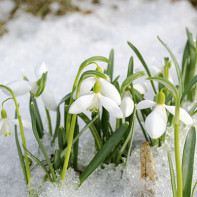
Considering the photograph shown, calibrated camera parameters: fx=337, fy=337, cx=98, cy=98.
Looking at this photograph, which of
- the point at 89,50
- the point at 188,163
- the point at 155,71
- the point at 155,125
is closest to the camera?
the point at 155,125

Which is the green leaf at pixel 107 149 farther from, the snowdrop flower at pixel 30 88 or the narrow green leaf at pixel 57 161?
the snowdrop flower at pixel 30 88

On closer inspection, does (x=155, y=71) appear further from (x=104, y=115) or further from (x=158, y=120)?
(x=158, y=120)

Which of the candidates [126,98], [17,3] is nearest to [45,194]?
[126,98]

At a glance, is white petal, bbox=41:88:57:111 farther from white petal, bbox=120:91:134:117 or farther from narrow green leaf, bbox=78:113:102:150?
white petal, bbox=120:91:134:117

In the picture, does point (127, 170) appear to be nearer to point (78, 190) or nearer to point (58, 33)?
point (78, 190)

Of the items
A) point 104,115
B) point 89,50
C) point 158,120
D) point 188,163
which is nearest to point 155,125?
point 158,120

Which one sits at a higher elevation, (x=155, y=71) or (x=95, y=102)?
(x=95, y=102)

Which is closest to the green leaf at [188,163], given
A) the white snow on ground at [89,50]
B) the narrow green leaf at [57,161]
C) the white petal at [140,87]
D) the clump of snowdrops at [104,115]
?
the clump of snowdrops at [104,115]
